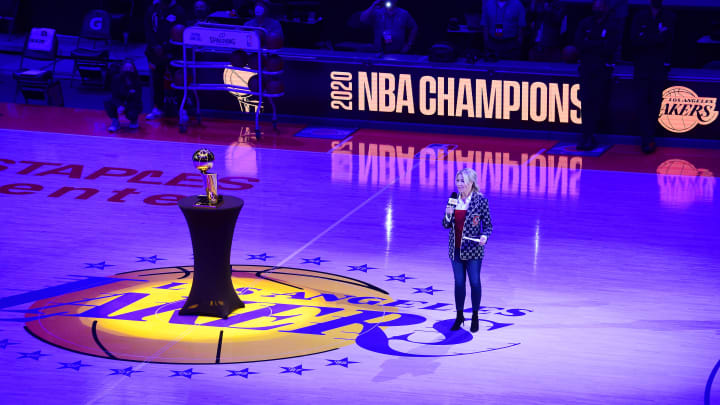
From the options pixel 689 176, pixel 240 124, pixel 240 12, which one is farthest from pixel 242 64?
pixel 689 176

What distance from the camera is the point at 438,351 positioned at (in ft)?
27.6

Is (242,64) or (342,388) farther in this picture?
(242,64)

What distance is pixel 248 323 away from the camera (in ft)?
29.1

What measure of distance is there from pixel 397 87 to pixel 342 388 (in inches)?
400

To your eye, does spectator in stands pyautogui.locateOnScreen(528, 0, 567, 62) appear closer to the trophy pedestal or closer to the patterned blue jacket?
the patterned blue jacket

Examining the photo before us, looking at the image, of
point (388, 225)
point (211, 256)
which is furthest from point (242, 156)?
point (211, 256)

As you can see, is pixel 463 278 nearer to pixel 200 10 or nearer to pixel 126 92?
pixel 126 92

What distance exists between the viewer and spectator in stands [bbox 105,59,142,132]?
1588 cm

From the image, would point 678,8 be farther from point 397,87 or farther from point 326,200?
point 326,200

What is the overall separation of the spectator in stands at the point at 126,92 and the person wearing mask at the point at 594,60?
6682 mm

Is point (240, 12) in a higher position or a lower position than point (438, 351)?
higher

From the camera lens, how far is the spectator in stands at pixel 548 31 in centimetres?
1873

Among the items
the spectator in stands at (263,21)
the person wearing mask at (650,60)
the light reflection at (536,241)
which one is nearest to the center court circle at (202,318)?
the light reflection at (536,241)

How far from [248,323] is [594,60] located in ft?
28.1
